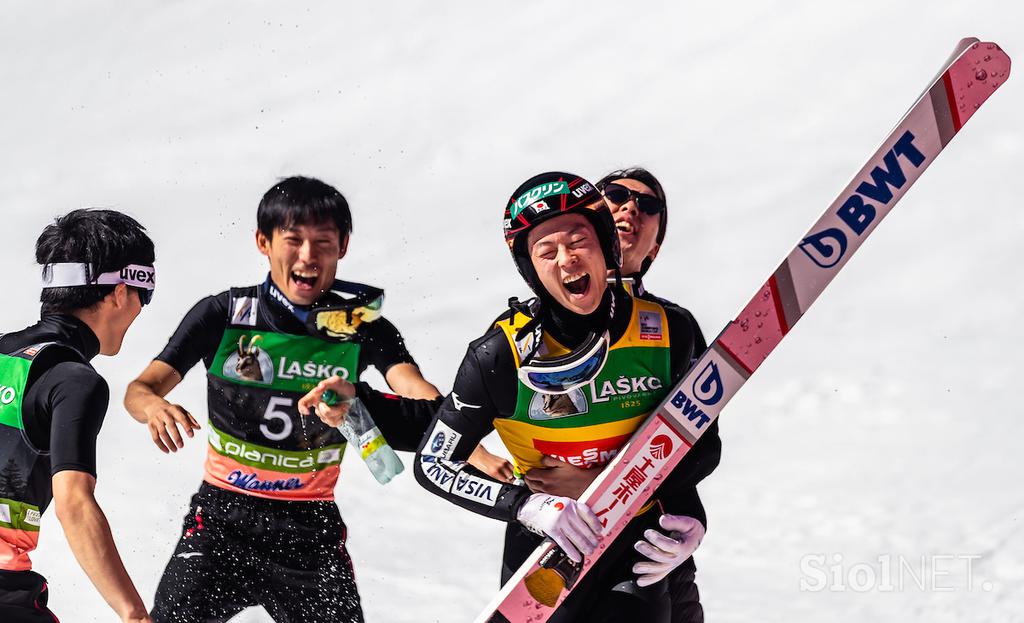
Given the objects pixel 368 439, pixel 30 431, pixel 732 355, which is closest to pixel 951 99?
pixel 732 355

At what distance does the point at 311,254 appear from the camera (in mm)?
5430

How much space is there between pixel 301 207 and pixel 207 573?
1.69m

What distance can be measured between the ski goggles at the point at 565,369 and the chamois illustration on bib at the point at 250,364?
4.89 feet

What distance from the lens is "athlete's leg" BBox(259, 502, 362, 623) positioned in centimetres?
543

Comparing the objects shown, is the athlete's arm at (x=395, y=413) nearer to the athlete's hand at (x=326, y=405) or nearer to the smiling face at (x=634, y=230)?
the athlete's hand at (x=326, y=405)

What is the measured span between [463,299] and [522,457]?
765 cm

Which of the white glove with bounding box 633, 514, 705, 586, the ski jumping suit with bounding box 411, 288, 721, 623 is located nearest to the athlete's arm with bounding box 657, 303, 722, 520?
the ski jumping suit with bounding box 411, 288, 721, 623

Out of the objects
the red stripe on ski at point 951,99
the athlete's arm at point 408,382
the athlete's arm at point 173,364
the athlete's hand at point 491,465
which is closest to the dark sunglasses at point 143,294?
the athlete's arm at point 173,364

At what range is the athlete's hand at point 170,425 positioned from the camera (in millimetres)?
4844

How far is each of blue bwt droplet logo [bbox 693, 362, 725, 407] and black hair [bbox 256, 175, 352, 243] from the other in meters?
1.83

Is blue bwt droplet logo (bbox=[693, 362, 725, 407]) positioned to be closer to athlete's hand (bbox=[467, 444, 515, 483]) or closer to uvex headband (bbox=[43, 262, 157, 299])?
athlete's hand (bbox=[467, 444, 515, 483])

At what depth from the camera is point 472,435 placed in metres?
4.58

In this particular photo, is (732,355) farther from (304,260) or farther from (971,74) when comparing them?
(304,260)

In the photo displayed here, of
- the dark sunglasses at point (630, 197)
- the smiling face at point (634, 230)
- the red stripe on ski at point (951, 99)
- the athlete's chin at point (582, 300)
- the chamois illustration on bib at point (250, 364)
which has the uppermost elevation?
the red stripe on ski at point (951, 99)
